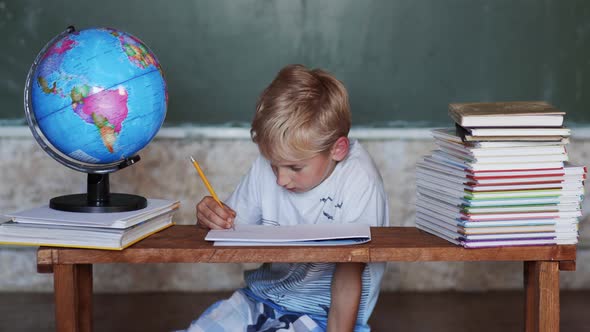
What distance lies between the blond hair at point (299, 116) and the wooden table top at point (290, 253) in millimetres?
405

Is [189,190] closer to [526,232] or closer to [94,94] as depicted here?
[94,94]

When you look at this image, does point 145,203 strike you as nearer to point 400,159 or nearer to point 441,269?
point 400,159

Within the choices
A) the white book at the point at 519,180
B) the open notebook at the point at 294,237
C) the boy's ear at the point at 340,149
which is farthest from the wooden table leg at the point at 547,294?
the boy's ear at the point at 340,149

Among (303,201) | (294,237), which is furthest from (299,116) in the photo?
(294,237)

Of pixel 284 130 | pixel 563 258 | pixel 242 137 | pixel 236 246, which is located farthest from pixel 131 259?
pixel 242 137

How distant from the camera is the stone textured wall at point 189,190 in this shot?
4105mm

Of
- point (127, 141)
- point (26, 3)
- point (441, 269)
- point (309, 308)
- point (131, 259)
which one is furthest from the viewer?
point (441, 269)

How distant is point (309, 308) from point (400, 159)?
168 centimetres

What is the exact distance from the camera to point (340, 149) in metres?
2.48

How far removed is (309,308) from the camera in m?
2.62

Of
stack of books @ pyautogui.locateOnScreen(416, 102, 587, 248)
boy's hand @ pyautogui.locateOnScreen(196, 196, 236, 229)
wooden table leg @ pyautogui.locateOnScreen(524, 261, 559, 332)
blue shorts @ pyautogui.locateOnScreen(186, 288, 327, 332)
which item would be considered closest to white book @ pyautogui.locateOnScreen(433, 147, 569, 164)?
stack of books @ pyautogui.locateOnScreen(416, 102, 587, 248)

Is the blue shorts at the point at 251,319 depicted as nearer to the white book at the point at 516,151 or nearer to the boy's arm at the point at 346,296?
the boy's arm at the point at 346,296

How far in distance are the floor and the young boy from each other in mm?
1128

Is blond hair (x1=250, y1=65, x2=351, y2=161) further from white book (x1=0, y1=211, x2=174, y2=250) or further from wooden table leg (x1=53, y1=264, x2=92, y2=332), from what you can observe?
wooden table leg (x1=53, y1=264, x2=92, y2=332)
